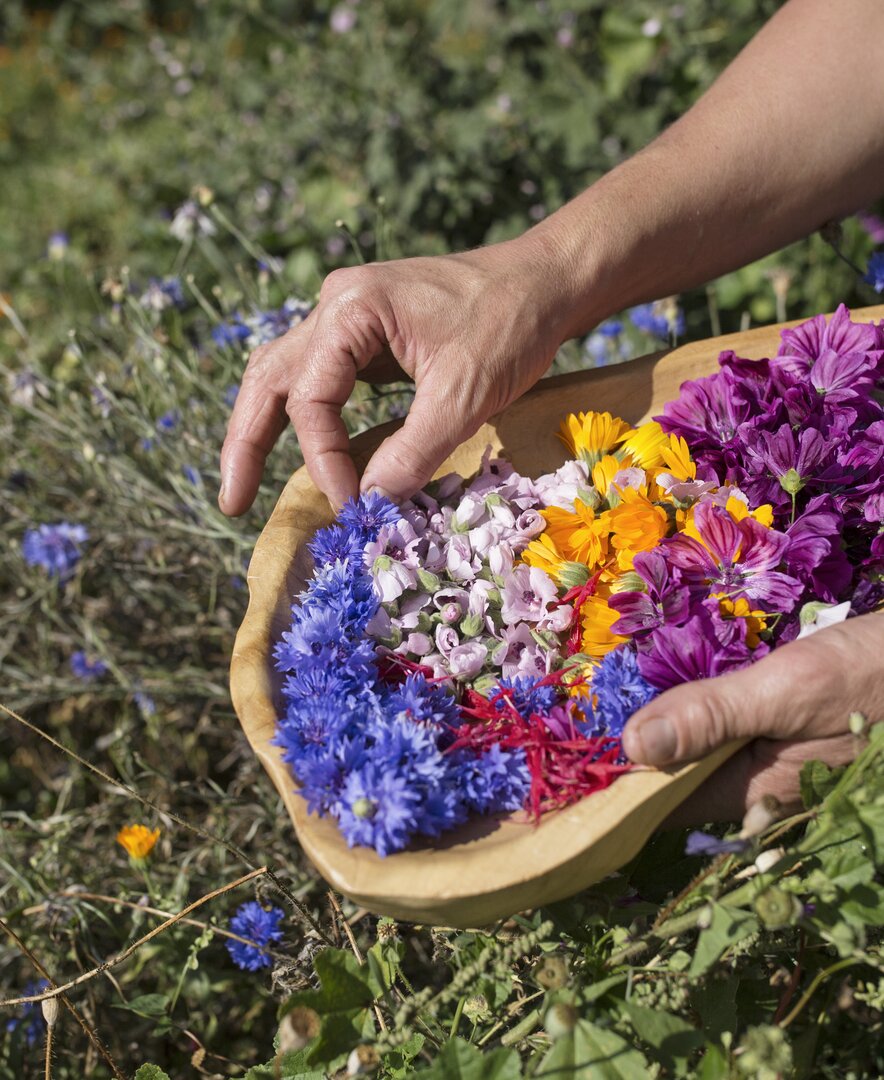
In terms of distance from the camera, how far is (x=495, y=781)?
0.86 metres

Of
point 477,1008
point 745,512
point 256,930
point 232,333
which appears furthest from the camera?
point 232,333

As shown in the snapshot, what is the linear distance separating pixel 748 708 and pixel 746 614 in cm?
17

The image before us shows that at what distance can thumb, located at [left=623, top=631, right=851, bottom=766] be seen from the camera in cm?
78

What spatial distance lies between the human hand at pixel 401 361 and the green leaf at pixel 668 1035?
1.90ft

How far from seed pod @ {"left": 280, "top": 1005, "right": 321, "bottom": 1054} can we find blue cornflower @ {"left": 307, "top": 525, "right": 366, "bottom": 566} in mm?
429

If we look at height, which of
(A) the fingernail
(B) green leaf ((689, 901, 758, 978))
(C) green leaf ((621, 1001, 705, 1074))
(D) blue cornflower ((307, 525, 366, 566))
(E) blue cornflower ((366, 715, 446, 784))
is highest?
(D) blue cornflower ((307, 525, 366, 566))

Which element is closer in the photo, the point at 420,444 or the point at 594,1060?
the point at 594,1060

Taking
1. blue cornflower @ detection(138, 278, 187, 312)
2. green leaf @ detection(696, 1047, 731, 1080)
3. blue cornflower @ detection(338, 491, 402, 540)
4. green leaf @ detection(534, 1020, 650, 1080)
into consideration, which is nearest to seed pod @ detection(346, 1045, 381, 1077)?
green leaf @ detection(534, 1020, 650, 1080)

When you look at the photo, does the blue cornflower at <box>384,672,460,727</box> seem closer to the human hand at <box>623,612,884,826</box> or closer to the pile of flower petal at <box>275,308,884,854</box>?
the pile of flower petal at <box>275,308,884,854</box>

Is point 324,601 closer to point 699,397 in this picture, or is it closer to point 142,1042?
point 699,397

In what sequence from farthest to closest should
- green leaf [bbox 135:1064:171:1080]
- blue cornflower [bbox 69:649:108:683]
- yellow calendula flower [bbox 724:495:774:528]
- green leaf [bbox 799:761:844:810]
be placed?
blue cornflower [bbox 69:649:108:683], yellow calendula flower [bbox 724:495:774:528], green leaf [bbox 135:1064:171:1080], green leaf [bbox 799:761:844:810]

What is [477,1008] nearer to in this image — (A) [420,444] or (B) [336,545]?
(B) [336,545]

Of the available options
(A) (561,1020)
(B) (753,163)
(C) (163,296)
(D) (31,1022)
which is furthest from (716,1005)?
(C) (163,296)

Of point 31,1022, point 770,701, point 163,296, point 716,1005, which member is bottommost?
point 31,1022
